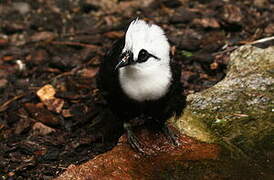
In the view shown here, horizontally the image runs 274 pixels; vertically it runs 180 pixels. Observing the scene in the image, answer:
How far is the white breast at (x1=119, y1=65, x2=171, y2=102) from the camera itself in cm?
308

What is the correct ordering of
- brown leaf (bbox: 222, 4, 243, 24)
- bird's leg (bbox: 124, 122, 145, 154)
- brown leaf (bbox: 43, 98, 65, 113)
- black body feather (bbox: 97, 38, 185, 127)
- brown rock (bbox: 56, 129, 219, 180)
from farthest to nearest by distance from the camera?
brown leaf (bbox: 222, 4, 243, 24), brown leaf (bbox: 43, 98, 65, 113), black body feather (bbox: 97, 38, 185, 127), bird's leg (bbox: 124, 122, 145, 154), brown rock (bbox: 56, 129, 219, 180)

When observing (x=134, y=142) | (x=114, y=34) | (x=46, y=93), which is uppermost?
(x=114, y=34)

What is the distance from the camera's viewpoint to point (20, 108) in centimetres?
430

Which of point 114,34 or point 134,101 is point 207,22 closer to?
point 114,34

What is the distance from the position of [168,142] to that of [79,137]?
1094 millimetres

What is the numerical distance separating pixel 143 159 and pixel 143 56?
685mm

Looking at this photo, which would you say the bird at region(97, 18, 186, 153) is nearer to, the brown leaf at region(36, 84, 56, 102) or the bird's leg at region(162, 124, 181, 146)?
the bird's leg at region(162, 124, 181, 146)

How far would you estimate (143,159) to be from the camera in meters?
2.99

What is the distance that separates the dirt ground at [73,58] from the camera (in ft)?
12.5

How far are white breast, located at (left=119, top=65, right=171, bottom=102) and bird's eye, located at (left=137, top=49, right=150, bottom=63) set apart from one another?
2.6 inches

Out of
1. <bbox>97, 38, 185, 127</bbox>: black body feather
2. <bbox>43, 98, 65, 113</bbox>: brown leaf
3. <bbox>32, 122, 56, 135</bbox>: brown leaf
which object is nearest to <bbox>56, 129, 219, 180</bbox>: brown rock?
<bbox>97, 38, 185, 127</bbox>: black body feather

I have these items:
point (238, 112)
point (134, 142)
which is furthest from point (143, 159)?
point (238, 112)

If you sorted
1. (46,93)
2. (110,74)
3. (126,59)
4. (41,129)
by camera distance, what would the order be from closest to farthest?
(126,59), (110,74), (41,129), (46,93)

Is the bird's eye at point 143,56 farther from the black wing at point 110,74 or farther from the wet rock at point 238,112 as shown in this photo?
the wet rock at point 238,112
